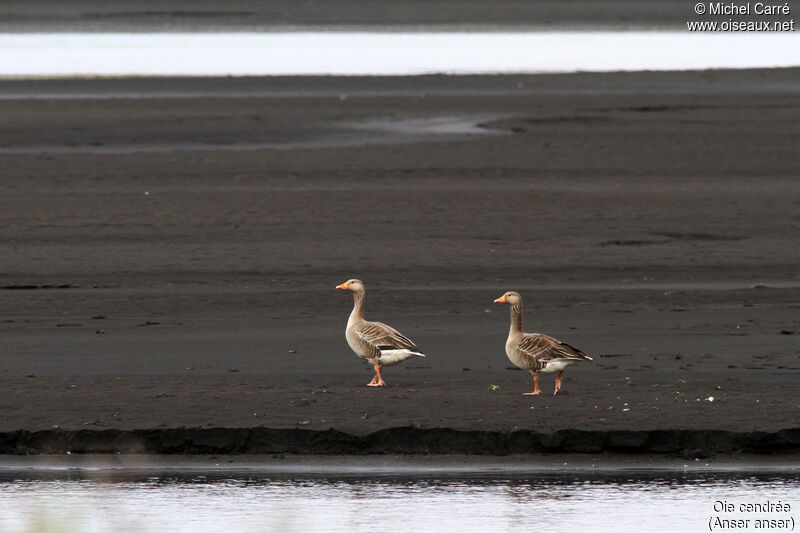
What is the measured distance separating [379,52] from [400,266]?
2860 cm

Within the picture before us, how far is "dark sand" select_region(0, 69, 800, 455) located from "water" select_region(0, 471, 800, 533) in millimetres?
686

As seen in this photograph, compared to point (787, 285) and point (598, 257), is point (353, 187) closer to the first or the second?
point (598, 257)

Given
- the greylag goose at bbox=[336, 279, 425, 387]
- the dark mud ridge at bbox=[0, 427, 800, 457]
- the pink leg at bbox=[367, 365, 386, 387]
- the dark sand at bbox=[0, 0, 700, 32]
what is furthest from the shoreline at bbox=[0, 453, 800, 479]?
the dark sand at bbox=[0, 0, 700, 32]

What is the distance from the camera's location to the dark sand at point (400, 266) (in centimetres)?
1054

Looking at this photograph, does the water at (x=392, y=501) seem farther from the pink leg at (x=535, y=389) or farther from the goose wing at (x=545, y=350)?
the pink leg at (x=535, y=389)

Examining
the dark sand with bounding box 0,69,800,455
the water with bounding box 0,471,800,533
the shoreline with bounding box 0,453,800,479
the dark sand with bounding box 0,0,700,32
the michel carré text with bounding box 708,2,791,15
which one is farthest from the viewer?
the dark sand with bounding box 0,0,700,32

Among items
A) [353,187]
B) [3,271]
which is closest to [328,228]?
[353,187]

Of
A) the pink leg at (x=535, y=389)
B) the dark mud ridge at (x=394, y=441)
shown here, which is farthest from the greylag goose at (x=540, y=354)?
the dark mud ridge at (x=394, y=441)

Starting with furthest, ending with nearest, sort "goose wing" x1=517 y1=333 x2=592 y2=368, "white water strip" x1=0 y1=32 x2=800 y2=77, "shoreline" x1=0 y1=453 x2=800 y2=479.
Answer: "white water strip" x1=0 y1=32 x2=800 y2=77 < "goose wing" x1=517 y1=333 x2=592 y2=368 < "shoreline" x1=0 y1=453 x2=800 y2=479

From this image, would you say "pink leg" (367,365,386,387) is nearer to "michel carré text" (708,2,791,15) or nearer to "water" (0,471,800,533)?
"water" (0,471,800,533)

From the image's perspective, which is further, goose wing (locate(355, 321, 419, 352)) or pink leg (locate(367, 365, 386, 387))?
pink leg (locate(367, 365, 386, 387))

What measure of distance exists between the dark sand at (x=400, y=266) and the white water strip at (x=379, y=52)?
599cm

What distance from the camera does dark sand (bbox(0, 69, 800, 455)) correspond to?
10.5 m

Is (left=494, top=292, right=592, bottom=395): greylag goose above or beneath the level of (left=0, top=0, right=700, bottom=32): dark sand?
beneath
